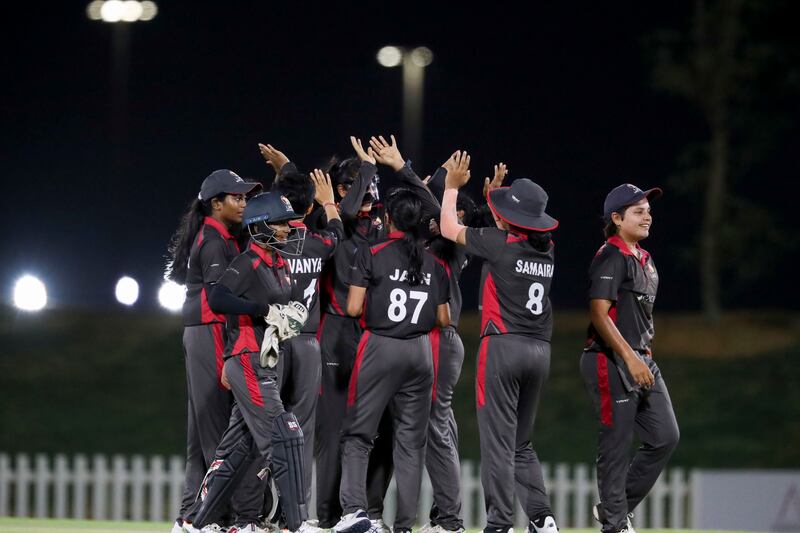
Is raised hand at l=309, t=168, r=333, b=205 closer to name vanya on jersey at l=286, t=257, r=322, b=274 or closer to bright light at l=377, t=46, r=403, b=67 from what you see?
name vanya on jersey at l=286, t=257, r=322, b=274

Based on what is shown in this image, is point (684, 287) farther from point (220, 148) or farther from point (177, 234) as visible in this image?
point (177, 234)

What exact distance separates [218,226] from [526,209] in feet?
6.42

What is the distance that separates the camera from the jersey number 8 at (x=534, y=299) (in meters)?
8.20

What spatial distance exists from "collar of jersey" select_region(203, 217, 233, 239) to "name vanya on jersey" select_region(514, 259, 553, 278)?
1843mm

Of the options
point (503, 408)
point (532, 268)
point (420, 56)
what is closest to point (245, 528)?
point (503, 408)

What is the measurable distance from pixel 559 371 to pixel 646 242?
8.94 metres

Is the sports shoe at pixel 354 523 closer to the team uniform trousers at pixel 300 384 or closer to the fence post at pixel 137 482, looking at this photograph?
the team uniform trousers at pixel 300 384

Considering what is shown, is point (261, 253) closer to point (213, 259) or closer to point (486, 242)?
point (213, 259)

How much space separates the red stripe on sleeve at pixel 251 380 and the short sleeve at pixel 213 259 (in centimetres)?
60

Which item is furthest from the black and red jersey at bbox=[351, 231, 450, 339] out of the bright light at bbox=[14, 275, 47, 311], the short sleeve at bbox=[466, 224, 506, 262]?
the bright light at bbox=[14, 275, 47, 311]

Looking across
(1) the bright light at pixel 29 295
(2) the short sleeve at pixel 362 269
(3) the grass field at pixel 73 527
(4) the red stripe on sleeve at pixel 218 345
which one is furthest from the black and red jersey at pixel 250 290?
(1) the bright light at pixel 29 295

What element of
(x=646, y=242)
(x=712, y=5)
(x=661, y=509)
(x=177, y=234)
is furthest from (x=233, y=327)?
(x=646, y=242)

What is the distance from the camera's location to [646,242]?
101 ft

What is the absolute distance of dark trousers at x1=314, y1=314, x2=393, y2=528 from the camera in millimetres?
8625
